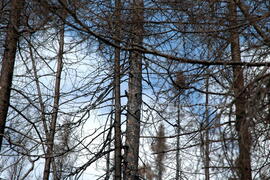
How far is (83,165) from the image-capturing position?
17.2 ft

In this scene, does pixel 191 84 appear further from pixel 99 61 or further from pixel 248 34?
pixel 99 61

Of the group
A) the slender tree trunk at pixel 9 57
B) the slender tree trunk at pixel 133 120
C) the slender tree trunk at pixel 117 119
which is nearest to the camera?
the slender tree trunk at pixel 9 57

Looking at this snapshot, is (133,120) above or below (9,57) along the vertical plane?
below

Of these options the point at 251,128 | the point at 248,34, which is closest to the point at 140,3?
the point at 248,34

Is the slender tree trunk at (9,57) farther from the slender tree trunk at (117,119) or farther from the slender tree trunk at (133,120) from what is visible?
the slender tree trunk at (133,120)

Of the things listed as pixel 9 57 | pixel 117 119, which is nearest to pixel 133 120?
pixel 117 119

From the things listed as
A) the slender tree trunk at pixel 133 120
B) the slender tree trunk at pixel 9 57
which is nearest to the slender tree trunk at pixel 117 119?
the slender tree trunk at pixel 133 120

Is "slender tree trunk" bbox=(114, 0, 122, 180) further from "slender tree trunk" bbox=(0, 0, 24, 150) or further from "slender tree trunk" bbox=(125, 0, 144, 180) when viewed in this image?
"slender tree trunk" bbox=(0, 0, 24, 150)

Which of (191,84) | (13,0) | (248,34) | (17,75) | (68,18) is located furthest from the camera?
(17,75)

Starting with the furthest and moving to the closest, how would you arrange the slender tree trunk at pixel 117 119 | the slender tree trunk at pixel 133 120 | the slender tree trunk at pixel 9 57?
the slender tree trunk at pixel 133 120, the slender tree trunk at pixel 117 119, the slender tree trunk at pixel 9 57

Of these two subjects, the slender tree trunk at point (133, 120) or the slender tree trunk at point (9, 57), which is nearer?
the slender tree trunk at point (9, 57)

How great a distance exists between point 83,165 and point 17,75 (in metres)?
1.73

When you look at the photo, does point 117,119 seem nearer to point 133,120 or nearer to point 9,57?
point 133,120

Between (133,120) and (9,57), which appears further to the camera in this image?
(133,120)
